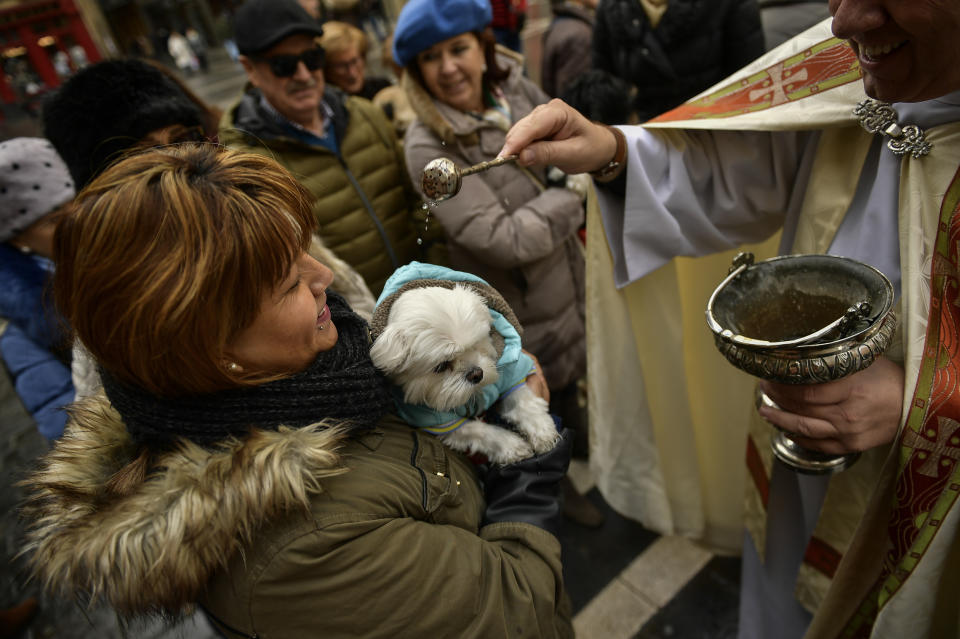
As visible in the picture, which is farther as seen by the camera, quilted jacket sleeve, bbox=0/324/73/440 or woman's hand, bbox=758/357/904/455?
quilted jacket sleeve, bbox=0/324/73/440

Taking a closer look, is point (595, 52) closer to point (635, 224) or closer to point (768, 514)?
point (635, 224)

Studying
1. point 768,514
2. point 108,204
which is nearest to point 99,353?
point 108,204

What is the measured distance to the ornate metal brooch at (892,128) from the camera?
1.26 meters

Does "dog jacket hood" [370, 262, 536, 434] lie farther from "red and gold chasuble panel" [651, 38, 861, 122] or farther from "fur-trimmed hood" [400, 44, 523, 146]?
"fur-trimmed hood" [400, 44, 523, 146]

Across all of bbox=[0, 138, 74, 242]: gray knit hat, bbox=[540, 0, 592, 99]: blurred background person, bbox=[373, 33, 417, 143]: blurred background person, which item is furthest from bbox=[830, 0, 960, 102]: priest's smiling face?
bbox=[540, 0, 592, 99]: blurred background person

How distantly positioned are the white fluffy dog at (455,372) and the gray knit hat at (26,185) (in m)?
1.86

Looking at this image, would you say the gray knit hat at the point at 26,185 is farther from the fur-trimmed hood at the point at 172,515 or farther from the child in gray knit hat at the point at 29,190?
the fur-trimmed hood at the point at 172,515

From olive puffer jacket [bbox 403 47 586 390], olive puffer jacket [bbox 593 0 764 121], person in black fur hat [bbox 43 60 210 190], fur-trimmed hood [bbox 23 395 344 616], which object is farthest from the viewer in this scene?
olive puffer jacket [bbox 593 0 764 121]

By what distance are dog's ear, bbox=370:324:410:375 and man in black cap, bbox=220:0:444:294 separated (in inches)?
46.4

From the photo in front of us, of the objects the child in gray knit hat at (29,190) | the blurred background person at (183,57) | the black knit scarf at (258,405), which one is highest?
the blurred background person at (183,57)

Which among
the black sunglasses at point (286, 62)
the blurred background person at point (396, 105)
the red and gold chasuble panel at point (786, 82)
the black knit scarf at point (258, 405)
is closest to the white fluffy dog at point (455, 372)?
the black knit scarf at point (258, 405)

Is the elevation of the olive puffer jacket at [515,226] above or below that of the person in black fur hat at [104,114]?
below

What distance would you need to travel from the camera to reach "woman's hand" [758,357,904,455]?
1.24 meters

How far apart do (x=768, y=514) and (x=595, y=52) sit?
3.01 metres
